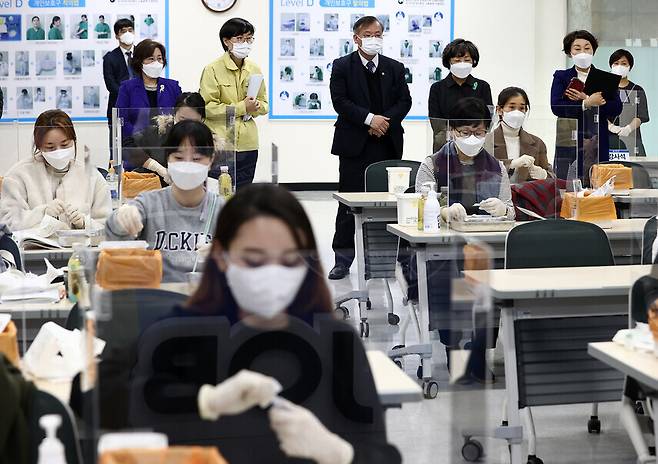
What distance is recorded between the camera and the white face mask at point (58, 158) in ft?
17.3

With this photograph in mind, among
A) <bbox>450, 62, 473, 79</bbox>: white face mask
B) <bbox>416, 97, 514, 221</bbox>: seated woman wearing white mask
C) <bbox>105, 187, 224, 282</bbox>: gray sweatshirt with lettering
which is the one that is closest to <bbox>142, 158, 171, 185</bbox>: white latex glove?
<bbox>105, 187, 224, 282</bbox>: gray sweatshirt with lettering

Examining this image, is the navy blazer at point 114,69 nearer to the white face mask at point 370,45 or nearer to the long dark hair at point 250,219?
the white face mask at point 370,45

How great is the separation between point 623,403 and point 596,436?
39.7 inches

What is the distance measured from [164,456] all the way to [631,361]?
1.64m

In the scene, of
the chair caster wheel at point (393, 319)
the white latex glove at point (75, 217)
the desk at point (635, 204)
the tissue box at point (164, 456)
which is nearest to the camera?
the tissue box at point (164, 456)

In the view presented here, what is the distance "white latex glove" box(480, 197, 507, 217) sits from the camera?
5254 mm

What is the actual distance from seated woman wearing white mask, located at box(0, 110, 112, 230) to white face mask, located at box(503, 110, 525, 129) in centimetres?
212

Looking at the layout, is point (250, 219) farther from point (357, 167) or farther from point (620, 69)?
point (620, 69)

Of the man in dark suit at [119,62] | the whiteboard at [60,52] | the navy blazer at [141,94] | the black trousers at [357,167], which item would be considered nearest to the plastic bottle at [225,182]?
A: the navy blazer at [141,94]

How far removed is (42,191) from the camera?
17.2ft

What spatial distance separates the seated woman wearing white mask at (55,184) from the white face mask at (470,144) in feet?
5.85

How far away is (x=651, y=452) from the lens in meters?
3.82

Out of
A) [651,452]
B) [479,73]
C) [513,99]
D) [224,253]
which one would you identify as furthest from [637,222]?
[479,73]

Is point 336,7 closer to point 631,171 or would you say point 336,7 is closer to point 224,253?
point 631,171
